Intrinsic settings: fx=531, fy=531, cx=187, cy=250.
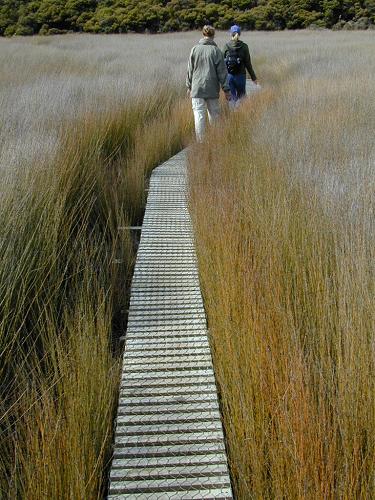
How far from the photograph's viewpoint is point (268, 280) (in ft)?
7.98

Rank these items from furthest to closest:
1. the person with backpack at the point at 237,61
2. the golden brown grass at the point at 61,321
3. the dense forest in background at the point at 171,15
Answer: the dense forest in background at the point at 171,15 < the person with backpack at the point at 237,61 < the golden brown grass at the point at 61,321

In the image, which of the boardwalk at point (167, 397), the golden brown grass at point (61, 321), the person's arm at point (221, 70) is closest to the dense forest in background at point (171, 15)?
the person's arm at point (221, 70)

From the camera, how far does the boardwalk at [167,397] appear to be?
1.85 m

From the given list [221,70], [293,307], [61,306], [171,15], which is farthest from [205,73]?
[171,15]

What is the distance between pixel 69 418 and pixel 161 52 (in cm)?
1557

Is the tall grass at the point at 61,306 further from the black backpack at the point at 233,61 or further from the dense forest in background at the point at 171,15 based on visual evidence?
the dense forest in background at the point at 171,15

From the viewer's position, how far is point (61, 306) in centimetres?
270

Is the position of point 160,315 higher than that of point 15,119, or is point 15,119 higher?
point 15,119

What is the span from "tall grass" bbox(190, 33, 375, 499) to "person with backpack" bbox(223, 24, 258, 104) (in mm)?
3281

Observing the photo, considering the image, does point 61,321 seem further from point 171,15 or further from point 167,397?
point 171,15

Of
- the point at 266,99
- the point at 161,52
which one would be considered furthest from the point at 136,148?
the point at 161,52

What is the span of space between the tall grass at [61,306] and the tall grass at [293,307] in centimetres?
51

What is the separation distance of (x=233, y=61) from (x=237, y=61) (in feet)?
0.18

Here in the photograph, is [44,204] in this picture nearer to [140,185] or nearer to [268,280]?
[268,280]
